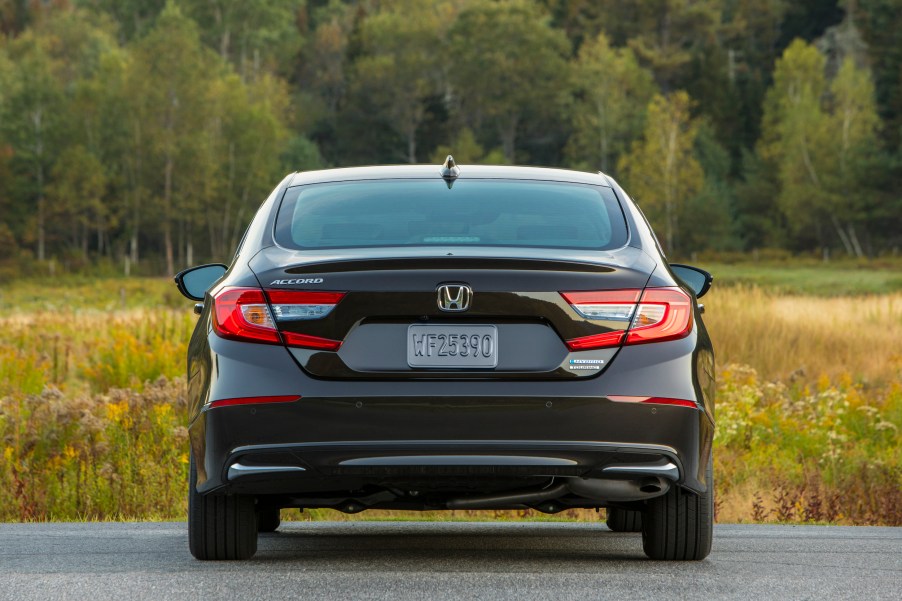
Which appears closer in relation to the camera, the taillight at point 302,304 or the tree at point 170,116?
the taillight at point 302,304

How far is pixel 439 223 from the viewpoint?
638 cm


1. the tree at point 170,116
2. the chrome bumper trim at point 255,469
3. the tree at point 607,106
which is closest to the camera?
the chrome bumper trim at point 255,469

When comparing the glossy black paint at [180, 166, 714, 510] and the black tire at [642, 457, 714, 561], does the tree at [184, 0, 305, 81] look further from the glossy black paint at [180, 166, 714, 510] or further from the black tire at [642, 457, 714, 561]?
the glossy black paint at [180, 166, 714, 510]

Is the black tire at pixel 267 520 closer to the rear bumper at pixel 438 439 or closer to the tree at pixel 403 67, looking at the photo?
the rear bumper at pixel 438 439

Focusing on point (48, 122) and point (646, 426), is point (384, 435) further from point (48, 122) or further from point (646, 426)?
point (48, 122)

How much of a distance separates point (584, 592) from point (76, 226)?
95695mm

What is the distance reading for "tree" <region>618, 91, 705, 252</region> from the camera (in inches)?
3797

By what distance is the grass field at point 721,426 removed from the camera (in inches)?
439

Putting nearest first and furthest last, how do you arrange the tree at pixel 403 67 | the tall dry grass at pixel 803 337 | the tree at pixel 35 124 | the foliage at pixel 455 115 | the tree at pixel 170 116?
the tall dry grass at pixel 803 337 → the tree at pixel 35 124 → the tree at pixel 170 116 → the foliage at pixel 455 115 → the tree at pixel 403 67

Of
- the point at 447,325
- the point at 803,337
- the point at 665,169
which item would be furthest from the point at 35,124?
the point at 447,325

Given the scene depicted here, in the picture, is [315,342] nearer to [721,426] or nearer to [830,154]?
[721,426]

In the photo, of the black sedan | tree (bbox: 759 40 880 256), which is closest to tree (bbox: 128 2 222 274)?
tree (bbox: 759 40 880 256)

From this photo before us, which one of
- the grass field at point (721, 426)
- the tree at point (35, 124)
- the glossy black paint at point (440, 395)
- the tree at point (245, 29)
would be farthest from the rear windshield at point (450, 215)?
the tree at point (245, 29)

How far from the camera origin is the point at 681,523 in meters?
6.38
